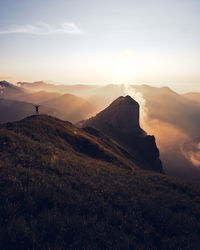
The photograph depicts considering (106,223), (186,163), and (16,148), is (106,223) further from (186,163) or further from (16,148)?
(186,163)

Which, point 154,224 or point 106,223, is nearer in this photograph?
point 106,223

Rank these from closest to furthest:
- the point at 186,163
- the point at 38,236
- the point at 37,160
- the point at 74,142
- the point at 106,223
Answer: the point at 38,236, the point at 106,223, the point at 37,160, the point at 74,142, the point at 186,163

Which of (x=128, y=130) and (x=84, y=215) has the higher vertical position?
(x=84, y=215)

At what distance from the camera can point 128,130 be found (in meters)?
83.2

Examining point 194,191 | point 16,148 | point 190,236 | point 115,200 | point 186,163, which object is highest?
point 16,148

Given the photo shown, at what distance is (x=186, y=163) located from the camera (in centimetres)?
14225

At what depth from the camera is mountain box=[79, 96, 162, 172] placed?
7106 centimetres

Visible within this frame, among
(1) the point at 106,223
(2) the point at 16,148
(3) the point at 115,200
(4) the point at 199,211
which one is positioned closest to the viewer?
(1) the point at 106,223

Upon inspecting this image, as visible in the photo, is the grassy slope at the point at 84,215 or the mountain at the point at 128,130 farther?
the mountain at the point at 128,130

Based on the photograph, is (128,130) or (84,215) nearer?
(84,215)

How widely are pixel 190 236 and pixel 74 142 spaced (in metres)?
27.6

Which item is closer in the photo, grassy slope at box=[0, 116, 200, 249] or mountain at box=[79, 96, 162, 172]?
grassy slope at box=[0, 116, 200, 249]

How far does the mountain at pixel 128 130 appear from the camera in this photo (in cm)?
7106

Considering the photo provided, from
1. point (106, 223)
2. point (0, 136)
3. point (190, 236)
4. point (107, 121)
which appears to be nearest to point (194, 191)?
point (190, 236)
